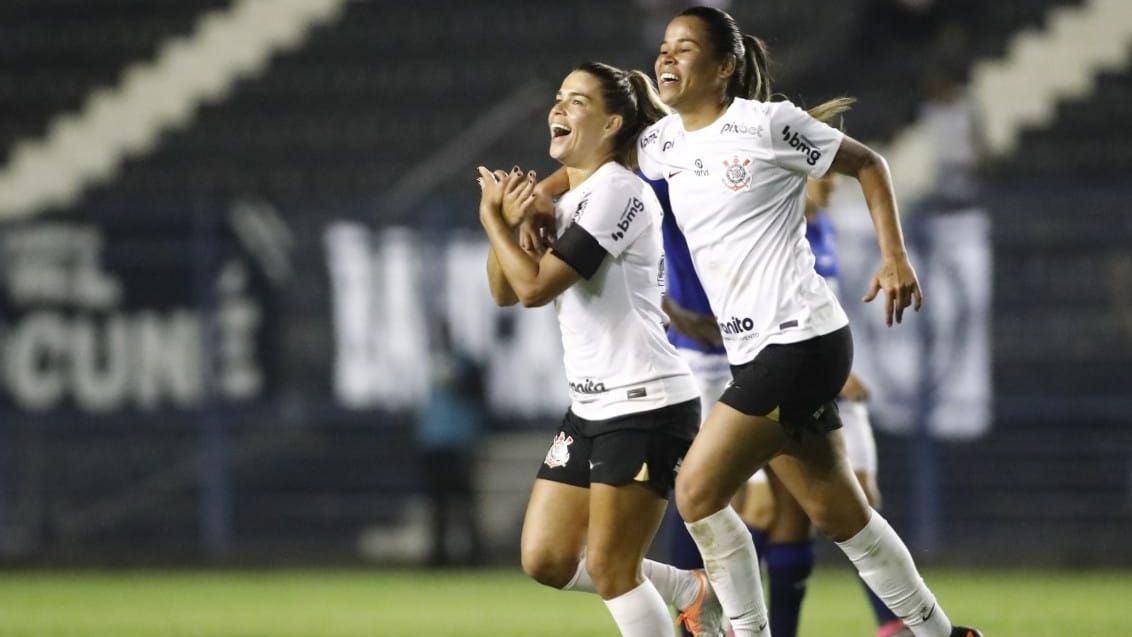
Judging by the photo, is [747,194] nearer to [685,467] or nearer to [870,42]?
[685,467]

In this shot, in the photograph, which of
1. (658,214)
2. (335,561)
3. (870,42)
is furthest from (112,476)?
(658,214)

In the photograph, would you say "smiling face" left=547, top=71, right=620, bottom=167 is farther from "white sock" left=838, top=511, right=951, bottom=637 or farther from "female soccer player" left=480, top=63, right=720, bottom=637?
"white sock" left=838, top=511, right=951, bottom=637

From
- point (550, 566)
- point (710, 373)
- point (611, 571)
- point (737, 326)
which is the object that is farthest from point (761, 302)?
point (710, 373)

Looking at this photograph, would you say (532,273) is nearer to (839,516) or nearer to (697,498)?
(697,498)

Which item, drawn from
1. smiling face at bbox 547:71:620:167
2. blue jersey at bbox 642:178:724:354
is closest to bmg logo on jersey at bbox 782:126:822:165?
smiling face at bbox 547:71:620:167

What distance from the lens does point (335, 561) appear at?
13789mm

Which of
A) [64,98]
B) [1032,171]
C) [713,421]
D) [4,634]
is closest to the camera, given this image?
[713,421]

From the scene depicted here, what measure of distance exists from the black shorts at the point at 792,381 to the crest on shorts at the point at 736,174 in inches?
18.6

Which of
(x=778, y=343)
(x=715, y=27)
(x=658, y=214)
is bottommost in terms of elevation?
(x=778, y=343)

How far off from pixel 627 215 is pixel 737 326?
0.46m

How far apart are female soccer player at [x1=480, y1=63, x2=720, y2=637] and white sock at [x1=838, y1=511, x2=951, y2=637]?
0.59 meters

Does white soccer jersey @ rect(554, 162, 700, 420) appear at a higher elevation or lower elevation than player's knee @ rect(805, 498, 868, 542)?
higher

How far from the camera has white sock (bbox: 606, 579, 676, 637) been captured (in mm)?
5625

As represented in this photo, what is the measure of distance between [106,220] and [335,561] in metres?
2.97
